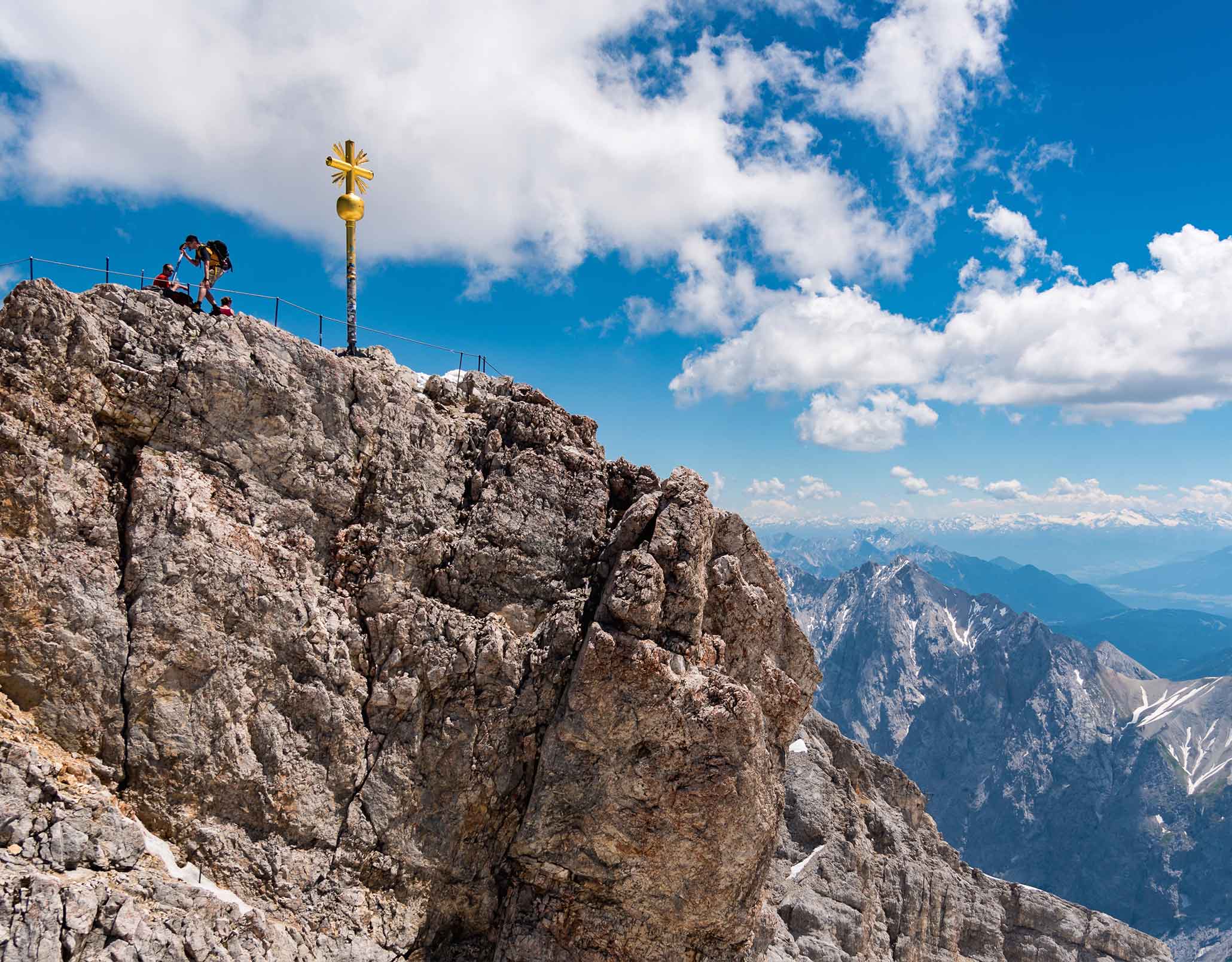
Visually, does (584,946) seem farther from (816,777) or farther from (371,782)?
(816,777)

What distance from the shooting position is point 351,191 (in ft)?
91.7

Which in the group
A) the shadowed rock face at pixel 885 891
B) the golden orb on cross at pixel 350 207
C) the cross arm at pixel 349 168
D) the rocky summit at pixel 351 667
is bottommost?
the shadowed rock face at pixel 885 891

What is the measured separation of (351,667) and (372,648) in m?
0.96

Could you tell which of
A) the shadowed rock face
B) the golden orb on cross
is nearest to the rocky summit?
the golden orb on cross

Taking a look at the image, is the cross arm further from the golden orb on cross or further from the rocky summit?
the rocky summit

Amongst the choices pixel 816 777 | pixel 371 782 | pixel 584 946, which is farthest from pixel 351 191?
pixel 816 777

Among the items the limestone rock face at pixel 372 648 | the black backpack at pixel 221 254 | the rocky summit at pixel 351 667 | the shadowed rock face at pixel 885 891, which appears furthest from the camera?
the shadowed rock face at pixel 885 891

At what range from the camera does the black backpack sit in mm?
26109

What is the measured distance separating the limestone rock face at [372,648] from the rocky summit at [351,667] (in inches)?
3.4

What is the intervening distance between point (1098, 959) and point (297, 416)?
81.9m

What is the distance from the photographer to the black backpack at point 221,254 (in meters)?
26.1

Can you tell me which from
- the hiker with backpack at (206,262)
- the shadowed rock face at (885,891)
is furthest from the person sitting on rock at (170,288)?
the shadowed rock face at (885,891)

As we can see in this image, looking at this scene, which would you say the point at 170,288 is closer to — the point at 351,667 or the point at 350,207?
the point at 350,207

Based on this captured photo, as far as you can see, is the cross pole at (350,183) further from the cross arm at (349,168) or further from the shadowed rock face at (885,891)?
the shadowed rock face at (885,891)
